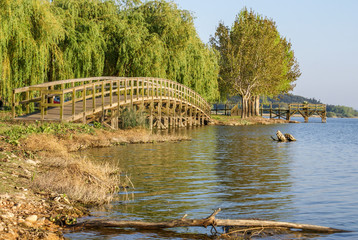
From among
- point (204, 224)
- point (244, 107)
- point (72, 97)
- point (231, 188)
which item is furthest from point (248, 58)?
point (204, 224)

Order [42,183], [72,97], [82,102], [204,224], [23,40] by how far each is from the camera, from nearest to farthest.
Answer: [204,224]
[42,183]
[72,97]
[23,40]
[82,102]

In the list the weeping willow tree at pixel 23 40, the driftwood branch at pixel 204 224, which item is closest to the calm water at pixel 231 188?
the driftwood branch at pixel 204 224

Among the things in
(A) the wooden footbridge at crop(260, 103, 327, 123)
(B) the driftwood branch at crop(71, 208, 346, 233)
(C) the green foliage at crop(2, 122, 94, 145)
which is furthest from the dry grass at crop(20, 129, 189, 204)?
(A) the wooden footbridge at crop(260, 103, 327, 123)

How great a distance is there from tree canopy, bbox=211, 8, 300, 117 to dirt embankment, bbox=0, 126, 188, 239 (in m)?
42.8

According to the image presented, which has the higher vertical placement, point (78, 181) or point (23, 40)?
point (23, 40)

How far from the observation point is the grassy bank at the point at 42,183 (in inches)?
301

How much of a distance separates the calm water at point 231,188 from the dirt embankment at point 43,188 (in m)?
0.50

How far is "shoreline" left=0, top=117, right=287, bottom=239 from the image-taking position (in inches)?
297

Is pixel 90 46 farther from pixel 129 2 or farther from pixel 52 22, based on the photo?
pixel 129 2

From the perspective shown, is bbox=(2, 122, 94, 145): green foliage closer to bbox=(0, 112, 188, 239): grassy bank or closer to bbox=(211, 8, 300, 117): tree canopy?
bbox=(0, 112, 188, 239): grassy bank

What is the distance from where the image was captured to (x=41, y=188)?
379 inches

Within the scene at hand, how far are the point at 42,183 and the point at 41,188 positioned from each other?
0.63ft

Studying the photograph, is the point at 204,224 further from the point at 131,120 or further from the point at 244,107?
the point at 244,107

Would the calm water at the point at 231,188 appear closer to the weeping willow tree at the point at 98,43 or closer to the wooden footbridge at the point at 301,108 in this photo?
the weeping willow tree at the point at 98,43
